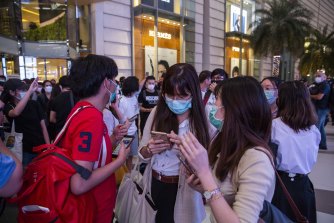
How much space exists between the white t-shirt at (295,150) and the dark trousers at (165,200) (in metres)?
1.02

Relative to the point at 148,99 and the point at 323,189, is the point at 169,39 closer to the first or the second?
the point at 148,99

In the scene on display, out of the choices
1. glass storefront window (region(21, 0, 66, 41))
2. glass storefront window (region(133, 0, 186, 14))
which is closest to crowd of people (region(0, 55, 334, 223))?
glass storefront window (region(21, 0, 66, 41))

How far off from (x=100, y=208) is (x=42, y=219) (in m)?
0.38

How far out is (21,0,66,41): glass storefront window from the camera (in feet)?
41.8

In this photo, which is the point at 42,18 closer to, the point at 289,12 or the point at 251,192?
the point at 251,192

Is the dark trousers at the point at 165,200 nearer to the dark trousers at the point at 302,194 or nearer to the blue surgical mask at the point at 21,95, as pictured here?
the dark trousers at the point at 302,194

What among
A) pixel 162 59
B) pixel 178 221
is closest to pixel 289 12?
pixel 162 59

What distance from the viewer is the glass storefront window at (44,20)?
1273cm

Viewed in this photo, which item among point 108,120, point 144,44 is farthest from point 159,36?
point 108,120

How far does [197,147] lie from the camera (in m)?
1.33

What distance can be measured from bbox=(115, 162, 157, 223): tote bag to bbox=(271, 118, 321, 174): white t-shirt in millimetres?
1176

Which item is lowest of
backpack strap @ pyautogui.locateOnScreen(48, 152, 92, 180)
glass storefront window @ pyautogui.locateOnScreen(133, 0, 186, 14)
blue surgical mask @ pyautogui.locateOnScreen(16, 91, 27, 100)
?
backpack strap @ pyautogui.locateOnScreen(48, 152, 92, 180)


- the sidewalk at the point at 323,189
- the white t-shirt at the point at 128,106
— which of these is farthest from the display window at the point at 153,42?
the sidewalk at the point at 323,189

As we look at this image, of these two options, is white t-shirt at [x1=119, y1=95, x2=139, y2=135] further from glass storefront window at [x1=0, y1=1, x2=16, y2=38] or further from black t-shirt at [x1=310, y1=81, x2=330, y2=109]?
glass storefront window at [x1=0, y1=1, x2=16, y2=38]
